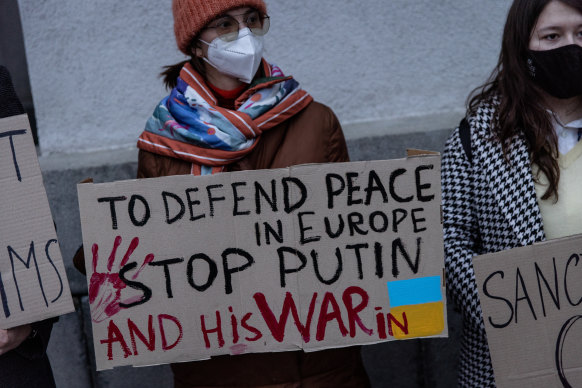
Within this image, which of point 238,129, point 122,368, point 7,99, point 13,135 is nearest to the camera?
point 13,135

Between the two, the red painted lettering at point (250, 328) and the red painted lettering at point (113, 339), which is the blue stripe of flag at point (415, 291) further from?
the red painted lettering at point (113, 339)

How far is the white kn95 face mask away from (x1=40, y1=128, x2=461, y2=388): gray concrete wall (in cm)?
105

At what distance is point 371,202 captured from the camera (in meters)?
1.91

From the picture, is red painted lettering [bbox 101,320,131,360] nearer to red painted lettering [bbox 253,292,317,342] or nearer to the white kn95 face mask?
red painted lettering [bbox 253,292,317,342]

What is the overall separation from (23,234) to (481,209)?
138 centimetres

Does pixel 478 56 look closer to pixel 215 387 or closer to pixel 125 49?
pixel 125 49

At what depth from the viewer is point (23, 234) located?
5.75 feet

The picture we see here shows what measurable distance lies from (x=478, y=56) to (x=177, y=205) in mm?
2203

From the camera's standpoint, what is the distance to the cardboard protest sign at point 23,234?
1742 millimetres

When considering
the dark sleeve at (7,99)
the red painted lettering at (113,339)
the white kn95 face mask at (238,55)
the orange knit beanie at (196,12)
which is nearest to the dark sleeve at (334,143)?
the white kn95 face mask at (238,55)

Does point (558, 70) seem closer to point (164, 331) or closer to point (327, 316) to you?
point (327, 316)

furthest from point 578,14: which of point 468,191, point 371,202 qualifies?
point 371,202

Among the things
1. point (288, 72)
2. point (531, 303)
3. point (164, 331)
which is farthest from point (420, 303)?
point (288, 72)

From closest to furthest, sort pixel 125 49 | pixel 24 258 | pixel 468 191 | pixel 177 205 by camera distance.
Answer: pixel 24 258 < pixel 177 205 < pixel 468 191 < pixel 125 49
